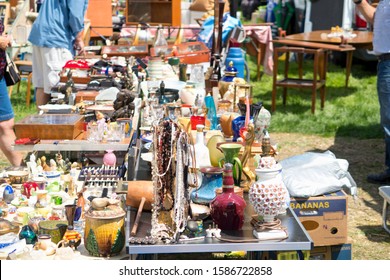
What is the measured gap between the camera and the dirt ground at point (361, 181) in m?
5.11

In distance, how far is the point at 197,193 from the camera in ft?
10.8

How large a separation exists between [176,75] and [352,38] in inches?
160

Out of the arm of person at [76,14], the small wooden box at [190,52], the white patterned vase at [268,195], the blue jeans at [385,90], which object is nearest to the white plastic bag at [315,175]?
the white patterned vase at [268,195]

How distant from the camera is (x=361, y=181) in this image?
6.62 metres

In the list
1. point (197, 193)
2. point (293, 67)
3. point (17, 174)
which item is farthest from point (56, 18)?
point (293, 67)

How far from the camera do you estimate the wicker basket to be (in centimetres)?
303

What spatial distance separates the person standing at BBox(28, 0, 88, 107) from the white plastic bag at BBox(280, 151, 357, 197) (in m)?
3.23

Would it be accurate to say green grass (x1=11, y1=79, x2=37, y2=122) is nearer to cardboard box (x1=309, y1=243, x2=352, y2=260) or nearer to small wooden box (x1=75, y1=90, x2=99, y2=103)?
small wooden box (x1=75, y1=90, x2=99, y2=103)

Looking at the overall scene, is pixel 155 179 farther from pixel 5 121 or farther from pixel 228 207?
pixel 5 121

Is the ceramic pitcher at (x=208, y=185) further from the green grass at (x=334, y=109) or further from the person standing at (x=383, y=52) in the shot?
the green grass at (x=334, y=109)

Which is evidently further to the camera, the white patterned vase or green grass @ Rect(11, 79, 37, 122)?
green grass @ Rect(11, 79, 37, 122)

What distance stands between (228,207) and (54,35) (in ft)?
14.7

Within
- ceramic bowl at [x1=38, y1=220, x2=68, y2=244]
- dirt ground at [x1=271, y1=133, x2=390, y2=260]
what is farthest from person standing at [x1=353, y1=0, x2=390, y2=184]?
ceramic bowl at [x1=38, y1=220, x2=68, y2=244]

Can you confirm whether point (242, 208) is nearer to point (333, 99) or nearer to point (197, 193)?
point (197, 193)
